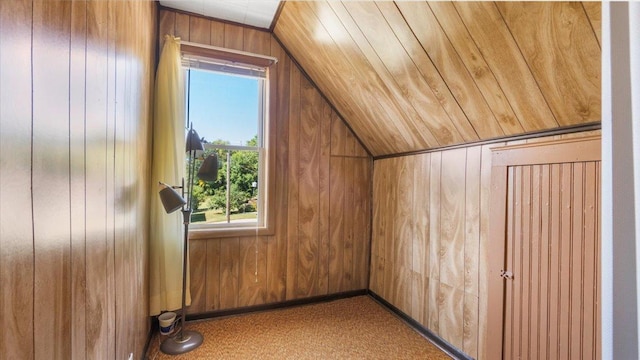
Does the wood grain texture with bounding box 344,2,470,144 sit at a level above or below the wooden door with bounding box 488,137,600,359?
above

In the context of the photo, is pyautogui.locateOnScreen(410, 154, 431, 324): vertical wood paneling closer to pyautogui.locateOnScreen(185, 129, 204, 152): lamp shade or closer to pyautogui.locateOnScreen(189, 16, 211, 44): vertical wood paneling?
pyautogui.locateOnScreen(185, 129, 204, 152): lamp shade

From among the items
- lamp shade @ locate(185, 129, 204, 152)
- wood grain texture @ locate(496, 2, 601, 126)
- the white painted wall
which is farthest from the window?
the white painted wall

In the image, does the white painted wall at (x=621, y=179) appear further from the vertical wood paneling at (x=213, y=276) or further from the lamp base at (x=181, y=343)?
the vertical wood paneling at (x=213, y=276)

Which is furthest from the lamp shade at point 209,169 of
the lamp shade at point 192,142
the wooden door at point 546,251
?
the wooden door at point 546,251

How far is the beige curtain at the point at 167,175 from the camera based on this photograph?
2.20 meters

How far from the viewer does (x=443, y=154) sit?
224 cm

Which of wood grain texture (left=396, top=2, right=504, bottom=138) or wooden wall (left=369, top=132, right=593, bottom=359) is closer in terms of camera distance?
wood grain texture (left=396, top=2, right=504, bottom=138)

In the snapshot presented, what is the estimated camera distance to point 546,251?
1.51 m

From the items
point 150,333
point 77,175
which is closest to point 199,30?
point 77,175

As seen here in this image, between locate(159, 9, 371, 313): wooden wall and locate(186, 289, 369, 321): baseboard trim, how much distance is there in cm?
4

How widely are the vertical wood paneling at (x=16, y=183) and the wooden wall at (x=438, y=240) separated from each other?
212cm

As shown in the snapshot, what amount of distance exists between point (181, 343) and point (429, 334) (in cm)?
198

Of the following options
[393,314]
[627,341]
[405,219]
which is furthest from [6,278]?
[393,314]

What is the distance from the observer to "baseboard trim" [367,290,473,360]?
2.07 meters
